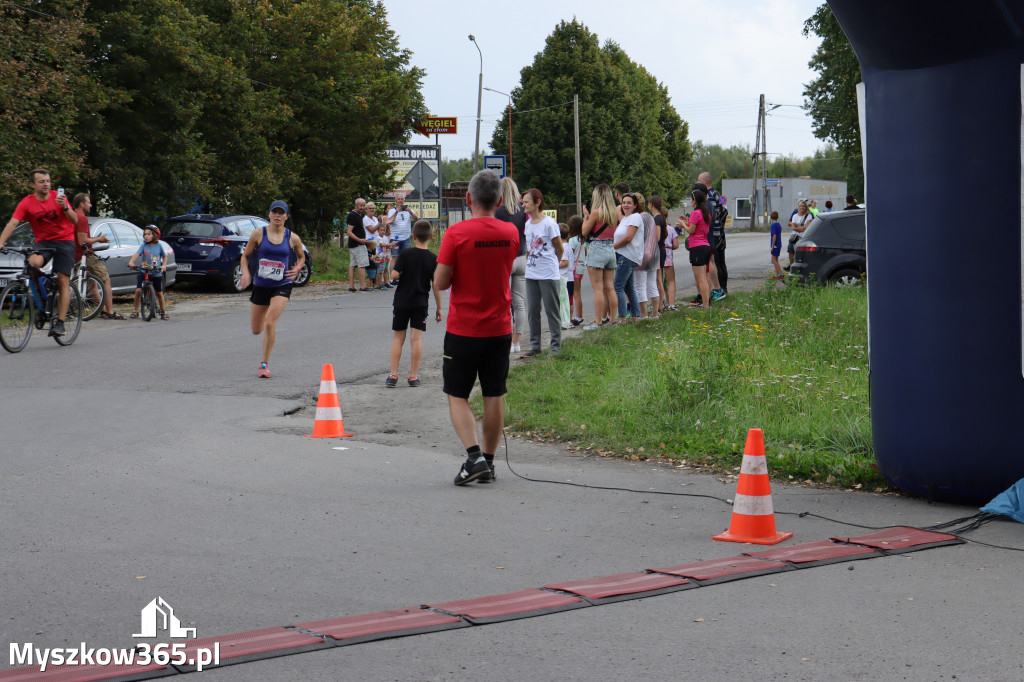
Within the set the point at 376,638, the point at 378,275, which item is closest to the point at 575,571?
the point at 376,638

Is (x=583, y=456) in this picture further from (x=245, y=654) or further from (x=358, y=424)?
(x=245, y=654)

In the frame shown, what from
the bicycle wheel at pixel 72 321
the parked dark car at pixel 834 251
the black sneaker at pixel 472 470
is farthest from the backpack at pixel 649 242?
the black sneaker at pixel 472 470

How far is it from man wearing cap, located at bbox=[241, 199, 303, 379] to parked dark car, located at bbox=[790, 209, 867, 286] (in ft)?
34.4

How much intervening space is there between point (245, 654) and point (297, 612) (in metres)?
0.49

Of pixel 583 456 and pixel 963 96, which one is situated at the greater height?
pixel 963 96

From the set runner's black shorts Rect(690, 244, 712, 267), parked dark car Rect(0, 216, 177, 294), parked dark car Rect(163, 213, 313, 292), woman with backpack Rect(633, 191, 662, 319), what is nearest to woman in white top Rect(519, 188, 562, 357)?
woman with backpack Rect(633, 191, 662, 319)

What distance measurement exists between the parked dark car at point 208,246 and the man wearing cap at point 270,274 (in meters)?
11.8

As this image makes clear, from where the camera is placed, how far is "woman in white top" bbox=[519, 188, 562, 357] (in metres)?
12.2

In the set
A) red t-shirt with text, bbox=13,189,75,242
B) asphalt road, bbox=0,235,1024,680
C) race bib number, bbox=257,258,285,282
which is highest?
red t-shirt with text, bbox=13,189,75,242

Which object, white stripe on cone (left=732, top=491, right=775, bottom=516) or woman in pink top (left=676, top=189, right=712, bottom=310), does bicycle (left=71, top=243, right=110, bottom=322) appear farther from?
white stripe on cone (left=732, top=491, right=775, bottom=516)

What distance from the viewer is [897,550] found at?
209 inches

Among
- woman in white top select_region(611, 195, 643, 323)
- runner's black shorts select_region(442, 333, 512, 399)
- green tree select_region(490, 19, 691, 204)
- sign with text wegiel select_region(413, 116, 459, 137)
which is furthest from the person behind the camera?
green tree select_region(490, 19, 691, 204)

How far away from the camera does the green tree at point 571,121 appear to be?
64.8 meters

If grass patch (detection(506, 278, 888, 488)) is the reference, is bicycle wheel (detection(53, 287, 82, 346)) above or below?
above
